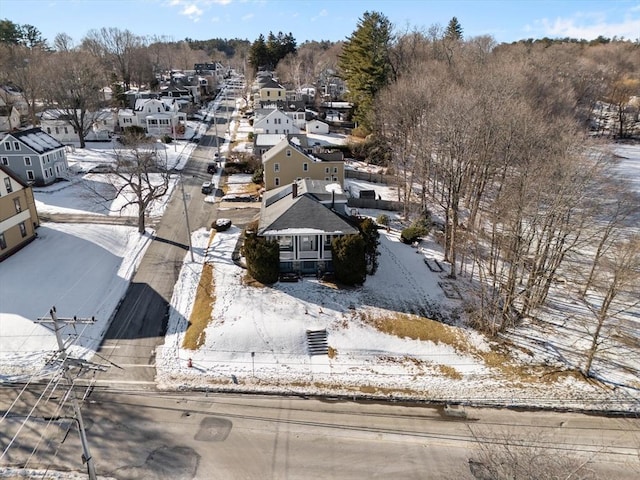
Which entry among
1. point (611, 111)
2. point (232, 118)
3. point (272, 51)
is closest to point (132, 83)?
point (272, 51)

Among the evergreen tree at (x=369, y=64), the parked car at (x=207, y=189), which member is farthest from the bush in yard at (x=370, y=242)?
the evergreen tree at (x=369, y=64)

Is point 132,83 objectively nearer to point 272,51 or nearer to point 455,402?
point 272,51

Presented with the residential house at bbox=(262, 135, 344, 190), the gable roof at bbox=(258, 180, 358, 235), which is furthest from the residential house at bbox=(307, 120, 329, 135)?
the gable roof at bbox=(258, 180, 358, 235)

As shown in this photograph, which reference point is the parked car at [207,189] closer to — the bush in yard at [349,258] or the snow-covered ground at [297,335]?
the snow-covered ground at [297,335]

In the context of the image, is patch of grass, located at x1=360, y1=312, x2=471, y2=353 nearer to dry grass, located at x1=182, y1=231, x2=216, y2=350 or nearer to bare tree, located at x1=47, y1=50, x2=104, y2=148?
dry grass, located at x1=182, y1=231, x2=216, y2=350

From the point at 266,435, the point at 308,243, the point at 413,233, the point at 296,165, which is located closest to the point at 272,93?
the point at 296,165
